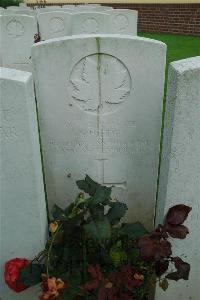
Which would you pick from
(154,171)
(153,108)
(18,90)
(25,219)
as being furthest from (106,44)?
(25,219)

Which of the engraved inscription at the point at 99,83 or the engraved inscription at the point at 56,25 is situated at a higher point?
the engraved inscription at the point at 99,83

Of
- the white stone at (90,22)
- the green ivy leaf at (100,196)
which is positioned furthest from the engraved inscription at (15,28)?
the green ivy leaf at (100,196)

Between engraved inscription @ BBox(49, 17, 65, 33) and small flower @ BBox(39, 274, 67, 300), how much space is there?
601cm

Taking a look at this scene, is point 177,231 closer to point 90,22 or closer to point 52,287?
point 52,287

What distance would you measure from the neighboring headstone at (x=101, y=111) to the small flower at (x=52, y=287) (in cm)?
88

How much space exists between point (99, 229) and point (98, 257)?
42 cm

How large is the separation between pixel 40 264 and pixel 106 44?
1.40 m

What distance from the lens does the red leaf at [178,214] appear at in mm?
1966

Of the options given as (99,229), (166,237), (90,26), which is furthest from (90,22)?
(166,237)

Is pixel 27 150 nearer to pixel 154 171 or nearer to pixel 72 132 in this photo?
pixel 72 132

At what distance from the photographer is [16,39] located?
239 inches

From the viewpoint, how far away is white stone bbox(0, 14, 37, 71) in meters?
5.96

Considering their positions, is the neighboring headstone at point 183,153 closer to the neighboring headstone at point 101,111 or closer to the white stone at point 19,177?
the neighboring headstone at point 101,111

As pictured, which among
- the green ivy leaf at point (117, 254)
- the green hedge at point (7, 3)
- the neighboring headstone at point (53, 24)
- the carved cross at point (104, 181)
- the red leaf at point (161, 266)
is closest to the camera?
the red leaf at point (161, 266)
